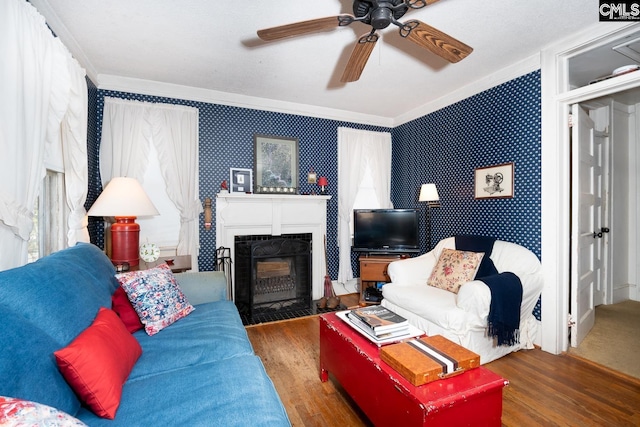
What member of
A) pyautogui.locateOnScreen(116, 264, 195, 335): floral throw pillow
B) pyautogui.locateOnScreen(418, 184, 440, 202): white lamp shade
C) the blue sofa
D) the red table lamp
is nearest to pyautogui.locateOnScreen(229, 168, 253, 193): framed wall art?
the red table lamp

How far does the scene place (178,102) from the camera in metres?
3.48

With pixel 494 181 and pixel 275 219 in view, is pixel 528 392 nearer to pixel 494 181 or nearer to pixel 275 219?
pixel 494 181

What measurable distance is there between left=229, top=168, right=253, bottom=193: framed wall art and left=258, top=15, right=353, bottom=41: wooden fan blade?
7.37 feet

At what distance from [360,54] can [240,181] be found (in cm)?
232

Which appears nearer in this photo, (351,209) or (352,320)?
(352,320)

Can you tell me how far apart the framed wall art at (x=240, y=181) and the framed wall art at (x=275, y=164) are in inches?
3.2

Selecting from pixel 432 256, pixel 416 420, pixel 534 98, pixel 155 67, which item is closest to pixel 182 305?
pixel 416 420

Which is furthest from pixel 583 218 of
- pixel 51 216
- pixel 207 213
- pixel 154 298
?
pixel 51 216

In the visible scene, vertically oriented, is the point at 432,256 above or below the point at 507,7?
below

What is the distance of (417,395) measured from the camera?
50.9 inches

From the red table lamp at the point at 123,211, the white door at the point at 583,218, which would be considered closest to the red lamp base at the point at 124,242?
the red table lamp at the point at 123,211

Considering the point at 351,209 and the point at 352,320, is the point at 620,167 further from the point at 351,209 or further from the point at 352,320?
the point at 352,320

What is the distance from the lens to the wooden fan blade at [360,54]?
1.77m

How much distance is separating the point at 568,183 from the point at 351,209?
2461 millimetres
